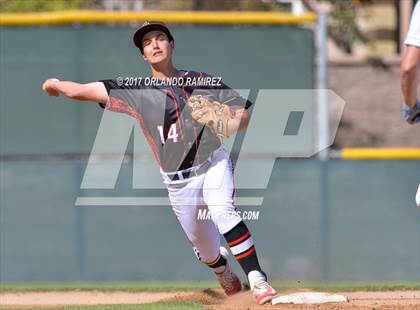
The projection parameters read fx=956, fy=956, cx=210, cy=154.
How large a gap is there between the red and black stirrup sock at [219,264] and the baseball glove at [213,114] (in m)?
1.11

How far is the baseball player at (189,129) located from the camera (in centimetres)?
702

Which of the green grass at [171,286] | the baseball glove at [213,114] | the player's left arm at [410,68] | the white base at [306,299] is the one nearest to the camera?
the player's left arm at [410,68]

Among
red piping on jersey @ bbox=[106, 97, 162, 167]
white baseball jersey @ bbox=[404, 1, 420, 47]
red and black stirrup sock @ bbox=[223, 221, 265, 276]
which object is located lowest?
red and black stirrup sock @ bbox=[223, 221, 265, 276]

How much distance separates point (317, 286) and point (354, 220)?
1.08 metres

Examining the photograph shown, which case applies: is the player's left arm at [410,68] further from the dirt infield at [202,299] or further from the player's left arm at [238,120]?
the dirt infield at [202,299]

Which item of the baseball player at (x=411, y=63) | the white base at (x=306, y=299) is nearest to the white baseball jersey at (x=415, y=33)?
the baseball player at (x=411, y=63)

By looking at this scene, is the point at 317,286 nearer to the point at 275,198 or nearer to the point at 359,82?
the point at 275,198

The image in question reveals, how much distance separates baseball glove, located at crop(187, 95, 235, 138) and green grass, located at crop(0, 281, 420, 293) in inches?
108

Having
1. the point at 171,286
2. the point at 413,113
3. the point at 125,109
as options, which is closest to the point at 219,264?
the point at 125,109

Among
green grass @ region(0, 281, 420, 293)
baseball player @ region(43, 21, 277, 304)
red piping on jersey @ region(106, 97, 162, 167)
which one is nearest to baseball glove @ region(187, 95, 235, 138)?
baseball player @ region(43, 21, 277, 304)

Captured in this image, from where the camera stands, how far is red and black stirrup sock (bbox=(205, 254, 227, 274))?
7.66 metres

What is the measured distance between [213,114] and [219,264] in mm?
1365

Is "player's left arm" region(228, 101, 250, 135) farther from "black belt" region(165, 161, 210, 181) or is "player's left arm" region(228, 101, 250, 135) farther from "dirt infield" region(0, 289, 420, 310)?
"dirt infield" region(0, 289, 420, 310)

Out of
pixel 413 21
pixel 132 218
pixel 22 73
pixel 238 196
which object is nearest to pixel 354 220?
pixel 238 196
